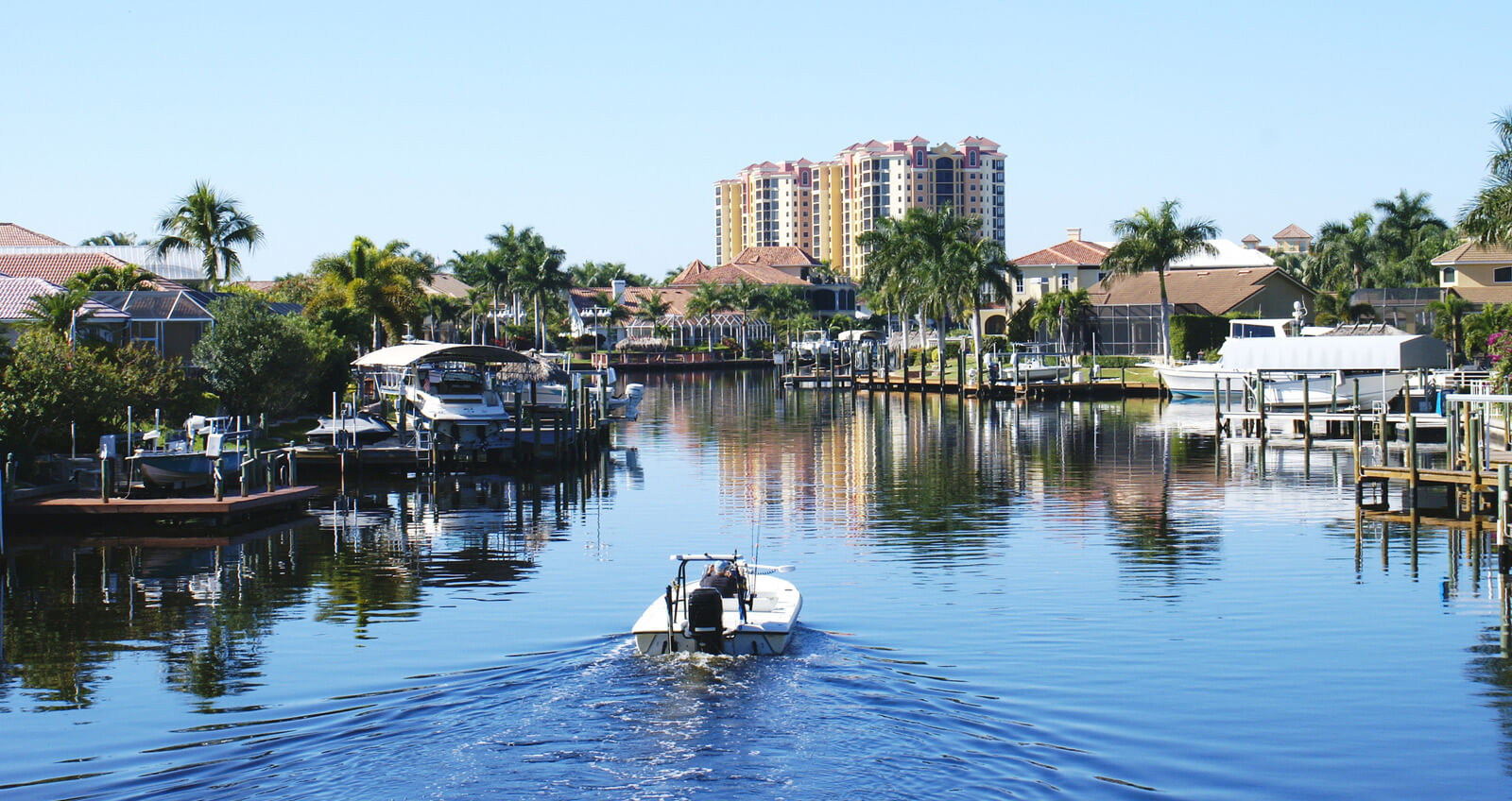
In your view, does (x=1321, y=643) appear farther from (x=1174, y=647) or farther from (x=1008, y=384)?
(x=1008, y=384)

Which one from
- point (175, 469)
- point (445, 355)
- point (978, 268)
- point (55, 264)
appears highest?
point (978, 268)

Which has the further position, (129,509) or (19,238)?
(19,238)

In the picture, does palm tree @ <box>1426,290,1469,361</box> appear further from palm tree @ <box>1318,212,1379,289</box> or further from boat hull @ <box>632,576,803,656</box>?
boat hull @ <box>632,576,803,656</box>

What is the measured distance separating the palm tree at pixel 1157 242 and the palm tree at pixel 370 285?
139 ft

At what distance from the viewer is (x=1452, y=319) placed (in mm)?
78938

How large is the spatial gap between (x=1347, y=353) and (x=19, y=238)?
76.1 meters

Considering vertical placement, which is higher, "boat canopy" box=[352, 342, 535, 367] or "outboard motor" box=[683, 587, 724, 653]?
"boat canopy" box=[352, 342, 535, 367]

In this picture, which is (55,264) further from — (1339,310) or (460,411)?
(1339,310)

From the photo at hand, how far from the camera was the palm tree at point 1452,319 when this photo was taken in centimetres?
7881

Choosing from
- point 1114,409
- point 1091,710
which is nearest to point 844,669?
point 1091,710

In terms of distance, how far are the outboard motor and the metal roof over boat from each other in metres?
42.3

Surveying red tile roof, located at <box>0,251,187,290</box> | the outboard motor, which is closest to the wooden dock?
the outboard motor

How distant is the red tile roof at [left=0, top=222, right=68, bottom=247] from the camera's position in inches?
3511

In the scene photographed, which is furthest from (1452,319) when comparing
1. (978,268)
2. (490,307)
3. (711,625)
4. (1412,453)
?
(490,307)
